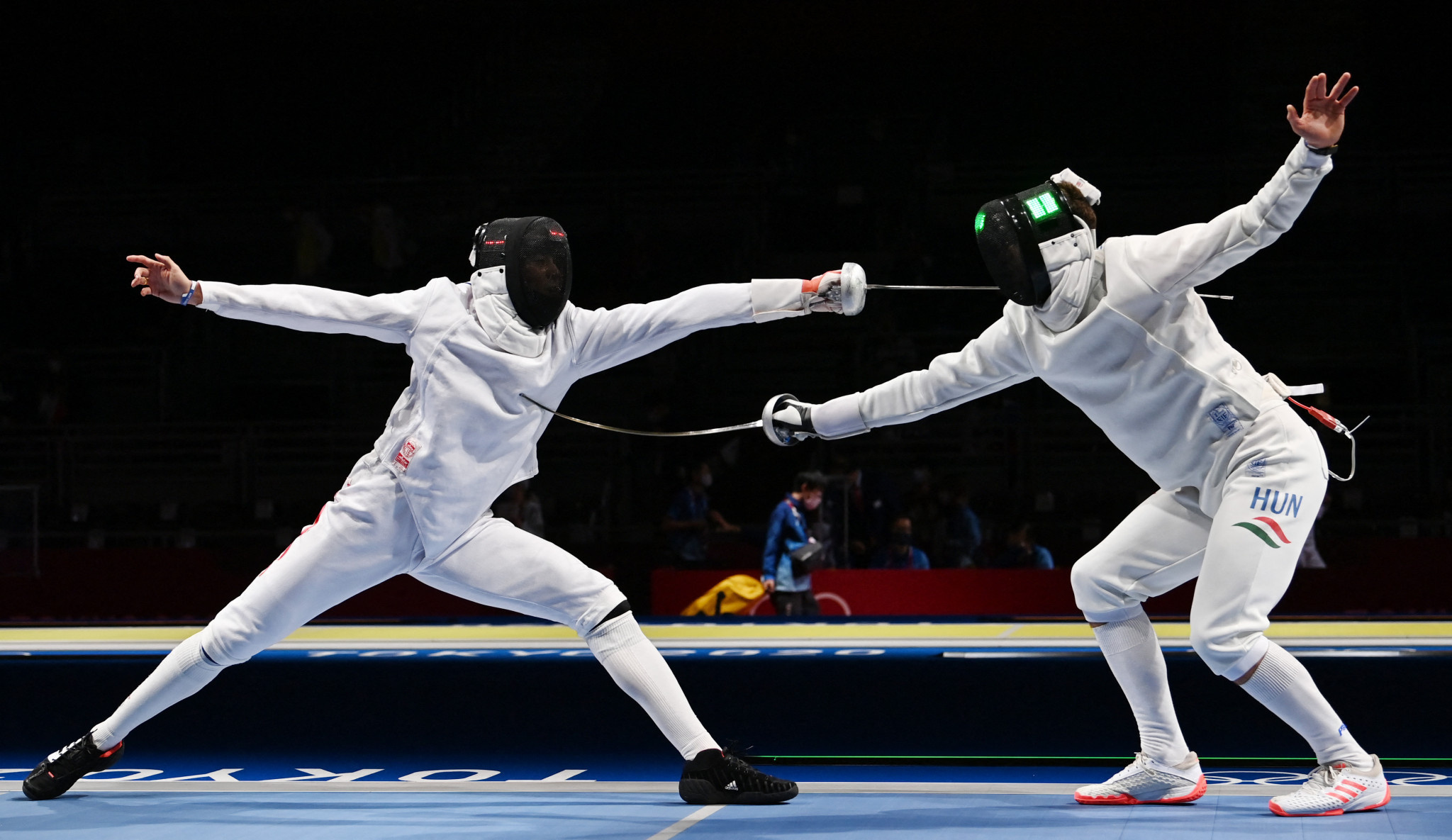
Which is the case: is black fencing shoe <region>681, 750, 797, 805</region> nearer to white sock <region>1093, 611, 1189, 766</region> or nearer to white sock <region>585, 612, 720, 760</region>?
white sock <region>585, 612, 720, 760</region>

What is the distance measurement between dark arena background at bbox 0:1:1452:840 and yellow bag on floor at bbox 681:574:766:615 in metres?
0.03

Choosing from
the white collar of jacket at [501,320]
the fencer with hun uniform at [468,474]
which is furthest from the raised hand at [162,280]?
the white collar of jacket at [501,320]

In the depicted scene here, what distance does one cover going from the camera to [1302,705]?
9.36 ft

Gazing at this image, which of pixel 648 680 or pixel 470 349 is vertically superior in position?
pixel 470 349

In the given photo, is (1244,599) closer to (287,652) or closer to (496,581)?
(496,581)

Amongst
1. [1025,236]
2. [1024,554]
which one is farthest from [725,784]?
[1024,554]

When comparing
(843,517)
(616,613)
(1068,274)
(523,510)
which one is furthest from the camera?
(523,510)

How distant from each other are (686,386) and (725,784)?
777cm

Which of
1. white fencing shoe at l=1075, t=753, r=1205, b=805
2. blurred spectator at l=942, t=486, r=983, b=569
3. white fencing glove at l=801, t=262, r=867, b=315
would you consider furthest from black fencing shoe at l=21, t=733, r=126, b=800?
blurred spectator at l=942, t=486, r=983, b=569

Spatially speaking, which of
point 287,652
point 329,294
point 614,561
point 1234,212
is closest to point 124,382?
point 614,561

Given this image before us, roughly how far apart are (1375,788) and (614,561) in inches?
275

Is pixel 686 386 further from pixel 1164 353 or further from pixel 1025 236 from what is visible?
pixel 1164 353

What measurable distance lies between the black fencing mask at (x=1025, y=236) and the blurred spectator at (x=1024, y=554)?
5.60 meters

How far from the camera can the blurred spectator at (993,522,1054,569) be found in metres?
8.44
